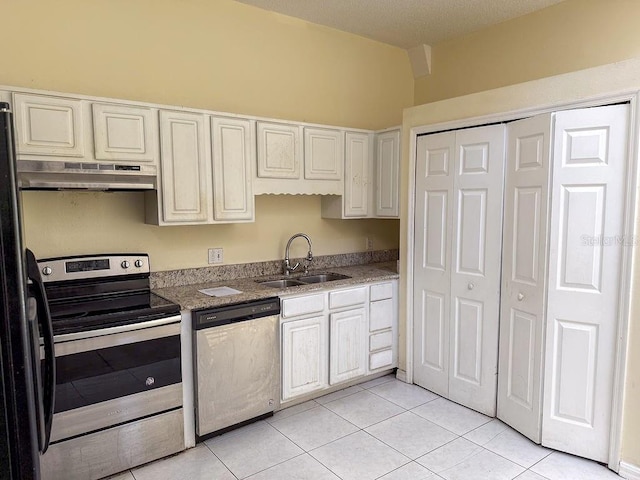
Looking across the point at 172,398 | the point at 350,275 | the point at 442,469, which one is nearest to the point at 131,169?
the point at 172,398

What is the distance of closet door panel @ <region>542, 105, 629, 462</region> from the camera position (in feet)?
7.72

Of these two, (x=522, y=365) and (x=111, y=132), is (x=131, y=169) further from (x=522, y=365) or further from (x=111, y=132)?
(x=522, y=365)

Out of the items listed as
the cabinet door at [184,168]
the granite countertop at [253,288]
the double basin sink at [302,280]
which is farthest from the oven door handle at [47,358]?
the double basin sink at [302,280]

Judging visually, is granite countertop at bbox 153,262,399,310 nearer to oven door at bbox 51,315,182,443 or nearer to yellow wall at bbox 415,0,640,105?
oven door at bbox 51,315,182,443

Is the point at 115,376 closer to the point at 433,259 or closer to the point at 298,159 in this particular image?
the point at 298,159

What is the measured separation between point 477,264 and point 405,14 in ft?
6.75

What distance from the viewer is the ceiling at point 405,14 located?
10.8 feet

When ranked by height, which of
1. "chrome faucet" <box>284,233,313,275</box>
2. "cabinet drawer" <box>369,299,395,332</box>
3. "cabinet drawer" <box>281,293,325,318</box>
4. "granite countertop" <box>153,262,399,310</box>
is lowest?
"cabinet drawer" <box>369,299,395,332</box>

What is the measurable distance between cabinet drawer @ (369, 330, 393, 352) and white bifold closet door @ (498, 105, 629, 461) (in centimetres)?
104

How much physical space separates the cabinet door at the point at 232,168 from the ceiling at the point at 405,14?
3.44 ft

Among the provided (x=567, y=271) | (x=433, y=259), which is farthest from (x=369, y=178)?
(x=567, y=271)

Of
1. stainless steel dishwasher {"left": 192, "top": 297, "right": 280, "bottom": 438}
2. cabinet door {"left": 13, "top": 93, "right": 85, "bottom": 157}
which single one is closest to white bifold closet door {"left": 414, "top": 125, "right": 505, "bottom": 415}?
stainless steel dishwasher {"left": 192, "top": 297, "right": 280, "bottom": 438}

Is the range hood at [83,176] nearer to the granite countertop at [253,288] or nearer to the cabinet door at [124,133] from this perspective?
the cabinet door at [124,133]

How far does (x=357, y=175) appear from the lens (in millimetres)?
3639
